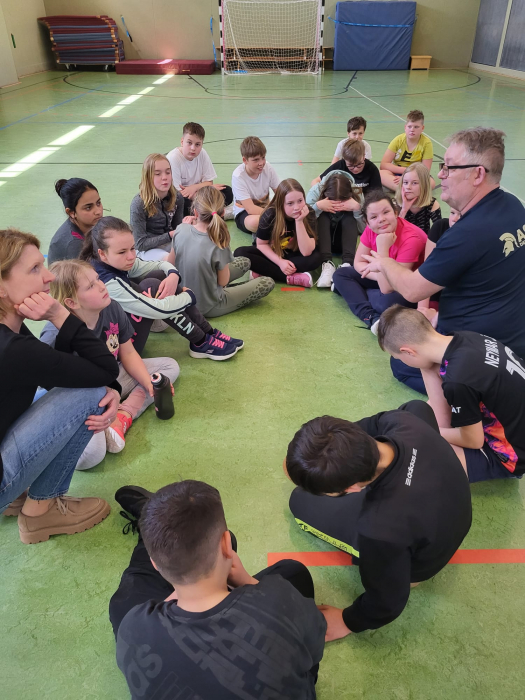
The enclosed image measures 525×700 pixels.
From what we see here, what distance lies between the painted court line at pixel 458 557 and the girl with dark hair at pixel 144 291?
138cm

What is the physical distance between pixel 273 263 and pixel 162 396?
1.75 m

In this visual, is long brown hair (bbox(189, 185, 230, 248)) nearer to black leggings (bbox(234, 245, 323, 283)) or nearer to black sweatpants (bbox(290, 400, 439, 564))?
black leggings (bbox(234, 245, 323, 283))

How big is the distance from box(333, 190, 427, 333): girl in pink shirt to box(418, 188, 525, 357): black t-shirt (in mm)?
696

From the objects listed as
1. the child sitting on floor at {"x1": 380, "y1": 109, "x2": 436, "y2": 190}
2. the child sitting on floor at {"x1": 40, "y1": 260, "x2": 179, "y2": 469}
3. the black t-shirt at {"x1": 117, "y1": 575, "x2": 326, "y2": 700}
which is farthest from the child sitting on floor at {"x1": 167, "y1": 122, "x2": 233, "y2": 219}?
the black t-shirt at {"x1": 117, "y1": 575, "x2": 326, "y2": 700}

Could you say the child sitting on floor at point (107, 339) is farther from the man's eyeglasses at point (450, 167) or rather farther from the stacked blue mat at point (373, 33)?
the stacked blue mat at point (373, 33)

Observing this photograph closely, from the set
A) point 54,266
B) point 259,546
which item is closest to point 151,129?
point 54,266

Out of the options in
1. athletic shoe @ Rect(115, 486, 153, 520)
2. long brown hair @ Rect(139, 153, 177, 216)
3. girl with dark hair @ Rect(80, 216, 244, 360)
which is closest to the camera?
athletic shoe @ Rect(115, 486, 153, 520)

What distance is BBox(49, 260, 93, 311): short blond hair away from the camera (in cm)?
207

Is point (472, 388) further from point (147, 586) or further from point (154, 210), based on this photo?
point (154, 210)

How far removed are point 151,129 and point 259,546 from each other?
8.10 metres

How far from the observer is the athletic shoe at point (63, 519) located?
6.31 feet

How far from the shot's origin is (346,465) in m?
1.32

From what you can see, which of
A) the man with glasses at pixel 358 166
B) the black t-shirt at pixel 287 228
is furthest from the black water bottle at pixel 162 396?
the man with glasses at pixel 358 166

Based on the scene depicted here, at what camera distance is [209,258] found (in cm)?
319
